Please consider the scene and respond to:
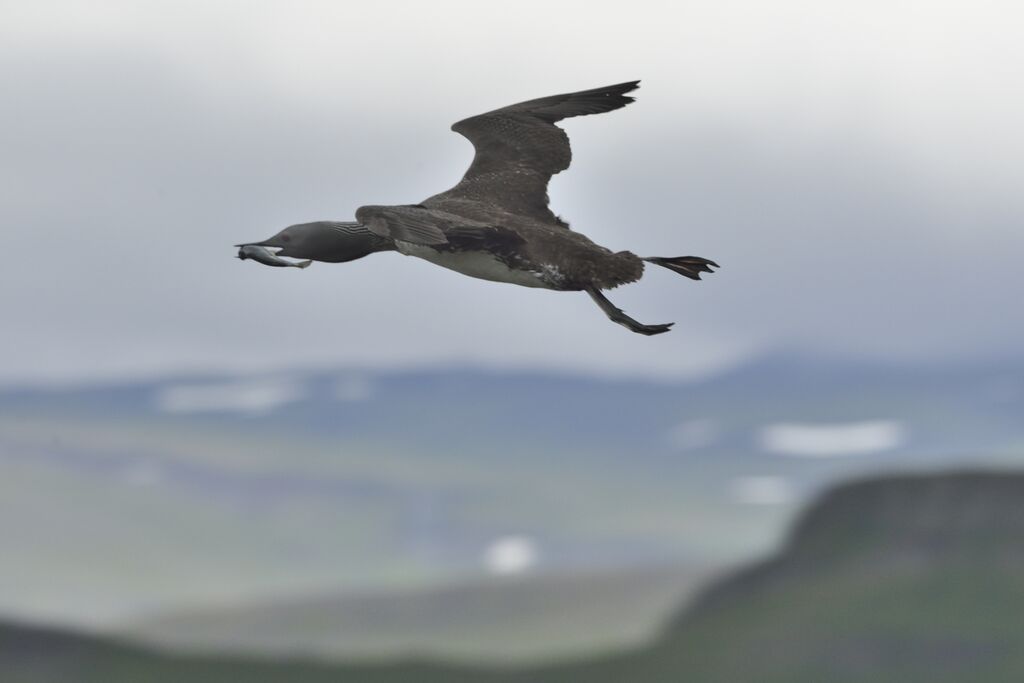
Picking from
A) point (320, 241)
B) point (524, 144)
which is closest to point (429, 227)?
point (320, 241)

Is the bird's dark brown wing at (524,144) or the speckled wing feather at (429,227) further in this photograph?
the bird's dark brown wing at (524,144)

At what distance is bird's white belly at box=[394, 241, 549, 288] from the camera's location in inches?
618

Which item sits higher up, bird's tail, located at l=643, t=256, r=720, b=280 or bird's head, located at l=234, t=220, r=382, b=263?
bird's head, located at l=234, t=220, r=382, b=263

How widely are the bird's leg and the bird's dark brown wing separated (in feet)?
10.7

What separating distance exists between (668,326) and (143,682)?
131 m

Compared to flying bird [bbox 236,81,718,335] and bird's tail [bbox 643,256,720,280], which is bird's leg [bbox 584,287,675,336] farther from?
bird's tail [bbox 643,256,720,280]

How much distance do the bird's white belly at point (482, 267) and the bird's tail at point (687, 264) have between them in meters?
1.46

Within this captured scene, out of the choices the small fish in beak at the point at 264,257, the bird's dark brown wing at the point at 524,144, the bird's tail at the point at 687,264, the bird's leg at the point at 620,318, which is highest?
the bird's dark brown wing at the point at 524,144

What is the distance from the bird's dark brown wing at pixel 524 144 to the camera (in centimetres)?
1888

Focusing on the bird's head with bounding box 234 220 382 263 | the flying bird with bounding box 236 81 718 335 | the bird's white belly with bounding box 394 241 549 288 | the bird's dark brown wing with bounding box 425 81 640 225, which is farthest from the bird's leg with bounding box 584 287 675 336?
the bird's dark brown wing with bounding box 425 81 640 225

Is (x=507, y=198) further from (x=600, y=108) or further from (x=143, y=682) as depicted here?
(x=143, y=682)

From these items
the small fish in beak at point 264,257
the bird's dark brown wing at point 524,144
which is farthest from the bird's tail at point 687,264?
the small fish in beak at point 264,257

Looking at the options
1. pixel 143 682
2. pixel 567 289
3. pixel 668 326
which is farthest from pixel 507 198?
pixel 143 682

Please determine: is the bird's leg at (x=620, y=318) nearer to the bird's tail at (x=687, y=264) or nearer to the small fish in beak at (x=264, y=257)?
the bird's tail at (x=687, y=264)
